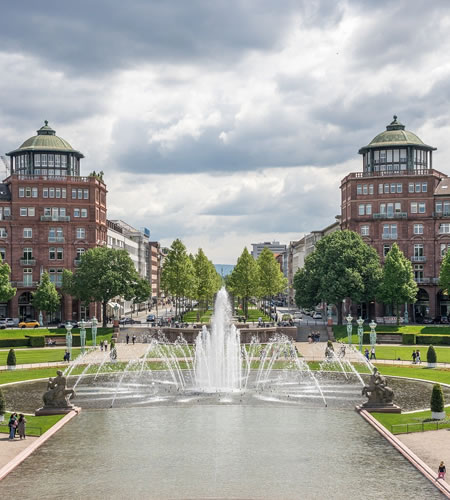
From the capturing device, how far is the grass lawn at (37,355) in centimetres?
8152

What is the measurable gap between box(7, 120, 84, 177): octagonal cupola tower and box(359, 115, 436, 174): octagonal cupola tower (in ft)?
185

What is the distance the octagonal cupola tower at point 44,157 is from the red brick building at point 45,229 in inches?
247

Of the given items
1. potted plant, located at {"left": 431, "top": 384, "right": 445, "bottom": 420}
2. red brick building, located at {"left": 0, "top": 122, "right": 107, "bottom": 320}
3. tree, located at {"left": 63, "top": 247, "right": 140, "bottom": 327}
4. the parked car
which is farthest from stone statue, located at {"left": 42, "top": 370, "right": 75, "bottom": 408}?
red brick building, located at {"left": 0, "top": 122, "right": 107, "bottom": 320}

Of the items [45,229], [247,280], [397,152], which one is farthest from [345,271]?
[45,229]

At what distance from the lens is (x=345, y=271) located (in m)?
111

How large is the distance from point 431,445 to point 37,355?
59160 mm

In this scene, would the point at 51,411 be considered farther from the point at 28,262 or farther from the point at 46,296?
the point at 28,262

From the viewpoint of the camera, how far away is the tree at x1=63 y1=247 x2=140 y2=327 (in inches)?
4478

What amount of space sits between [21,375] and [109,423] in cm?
2607

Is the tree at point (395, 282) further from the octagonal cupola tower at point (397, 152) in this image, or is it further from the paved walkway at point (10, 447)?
the paved walkway at point (10, 447)

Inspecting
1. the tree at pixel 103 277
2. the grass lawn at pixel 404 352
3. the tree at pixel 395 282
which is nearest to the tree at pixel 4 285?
the tree at pixel 103 277

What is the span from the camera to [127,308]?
573 ft

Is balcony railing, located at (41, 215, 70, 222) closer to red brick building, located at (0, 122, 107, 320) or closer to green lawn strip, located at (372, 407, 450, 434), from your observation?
red brick building, located at (0, 122, 107, 320)

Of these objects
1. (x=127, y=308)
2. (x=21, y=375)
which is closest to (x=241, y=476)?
(x=21, y=375)
